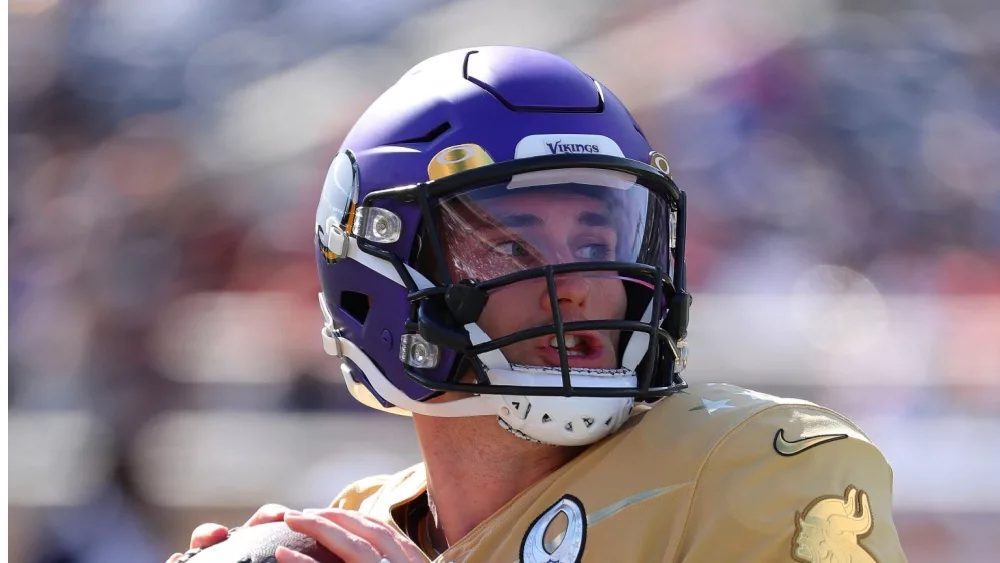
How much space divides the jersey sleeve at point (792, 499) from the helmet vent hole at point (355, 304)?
73 cm

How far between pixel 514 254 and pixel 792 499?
1.91 ft

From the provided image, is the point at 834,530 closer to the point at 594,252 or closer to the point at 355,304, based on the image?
the point at 594,252

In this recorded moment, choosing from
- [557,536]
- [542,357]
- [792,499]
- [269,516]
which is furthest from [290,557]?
[792,499]

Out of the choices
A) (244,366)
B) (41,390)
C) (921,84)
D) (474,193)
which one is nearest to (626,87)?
(921,84)

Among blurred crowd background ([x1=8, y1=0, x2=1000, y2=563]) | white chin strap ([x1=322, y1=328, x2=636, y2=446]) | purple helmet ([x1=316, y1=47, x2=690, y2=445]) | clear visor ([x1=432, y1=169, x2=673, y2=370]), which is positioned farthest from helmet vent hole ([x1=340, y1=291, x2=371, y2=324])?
blurred crowd background ([x1=8, y1=0, x2=1000, y2=563])

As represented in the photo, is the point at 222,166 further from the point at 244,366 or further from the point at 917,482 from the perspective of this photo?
the point at 917,482

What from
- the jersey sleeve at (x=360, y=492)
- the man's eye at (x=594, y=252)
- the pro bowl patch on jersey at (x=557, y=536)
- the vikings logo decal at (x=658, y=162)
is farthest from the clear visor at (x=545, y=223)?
the jersey sleeve at (x=360, y=492)

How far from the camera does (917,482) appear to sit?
4016 mm

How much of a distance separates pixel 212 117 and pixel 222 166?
0.27m

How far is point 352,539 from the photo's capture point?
150 centimetres

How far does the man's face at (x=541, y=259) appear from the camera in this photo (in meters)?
1.65

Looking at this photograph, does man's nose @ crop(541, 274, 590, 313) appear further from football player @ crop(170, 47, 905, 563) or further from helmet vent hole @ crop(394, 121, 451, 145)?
helmet vent hole @ crop(394, 121, 451, 145)

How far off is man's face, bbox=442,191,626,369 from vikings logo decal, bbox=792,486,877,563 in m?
0.42

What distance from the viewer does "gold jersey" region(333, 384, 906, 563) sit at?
1334 mm
